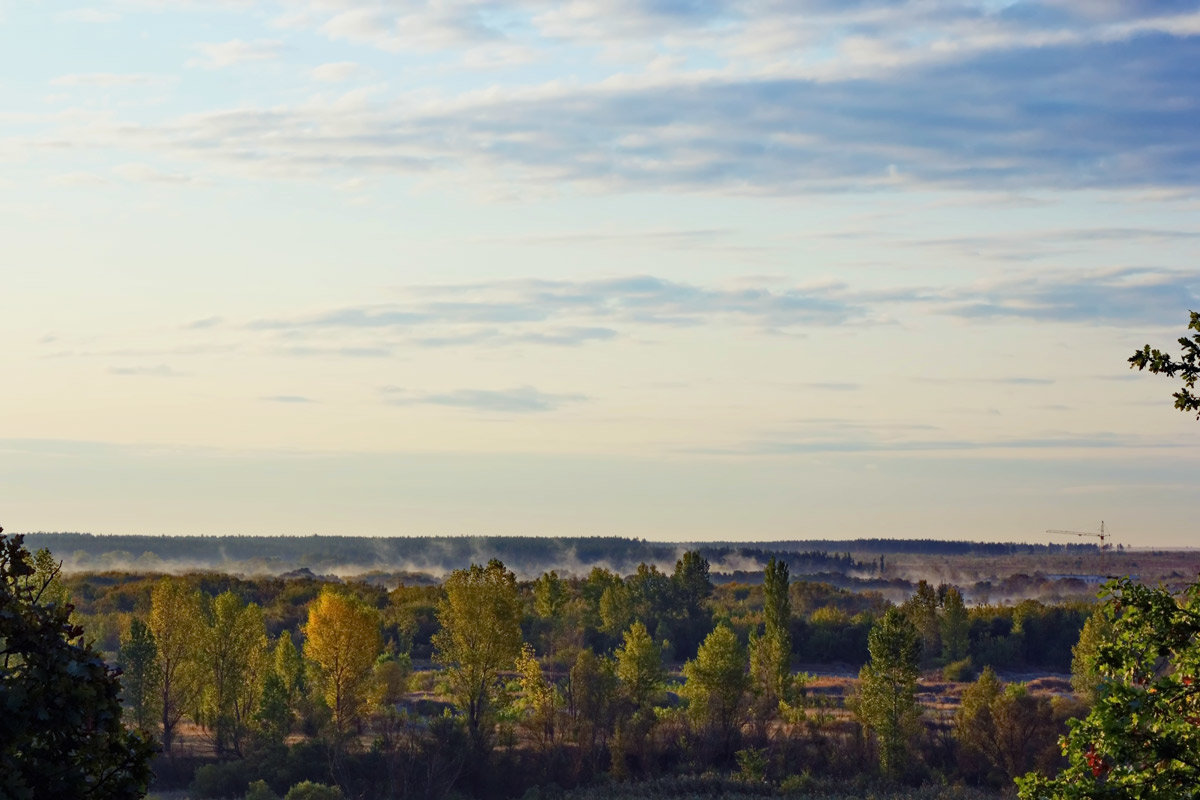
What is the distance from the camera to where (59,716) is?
17.5 metres

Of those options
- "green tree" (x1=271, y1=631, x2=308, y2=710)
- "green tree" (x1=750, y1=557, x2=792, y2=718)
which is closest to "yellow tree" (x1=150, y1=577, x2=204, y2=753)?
"green tree" (x1=271, y1=631, x2=308, y2=710)

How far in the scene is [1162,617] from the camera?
769 inches

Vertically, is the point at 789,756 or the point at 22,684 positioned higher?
the point at 22,684

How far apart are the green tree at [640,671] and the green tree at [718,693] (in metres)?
4.46

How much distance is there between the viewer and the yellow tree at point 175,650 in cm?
7662

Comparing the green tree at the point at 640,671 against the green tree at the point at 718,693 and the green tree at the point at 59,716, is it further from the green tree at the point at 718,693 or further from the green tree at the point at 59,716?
the green tree at the point at 59,716

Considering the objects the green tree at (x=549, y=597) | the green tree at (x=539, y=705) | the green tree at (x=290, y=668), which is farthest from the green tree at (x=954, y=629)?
the green tree at (x=290, y=668)

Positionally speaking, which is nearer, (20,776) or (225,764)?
(20,776)

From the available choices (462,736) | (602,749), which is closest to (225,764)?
(462,736)

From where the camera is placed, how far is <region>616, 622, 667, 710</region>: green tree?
272ft

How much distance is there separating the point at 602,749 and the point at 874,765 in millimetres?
14085

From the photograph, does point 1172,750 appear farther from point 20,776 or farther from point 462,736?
point 462,736

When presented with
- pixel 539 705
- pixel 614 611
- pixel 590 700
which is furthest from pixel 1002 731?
pixel 614 611

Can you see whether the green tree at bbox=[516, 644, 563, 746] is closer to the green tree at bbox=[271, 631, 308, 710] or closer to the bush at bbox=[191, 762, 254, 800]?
the green tree at bbox=[271, 631, 308, 710]
